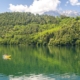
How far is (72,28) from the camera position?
164625 millimetres

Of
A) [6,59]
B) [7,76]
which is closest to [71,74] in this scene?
[7,76]

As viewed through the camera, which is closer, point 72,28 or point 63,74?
point 63,74

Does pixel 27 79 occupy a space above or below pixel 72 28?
below

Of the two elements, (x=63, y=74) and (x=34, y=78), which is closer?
(x=34, y=78)

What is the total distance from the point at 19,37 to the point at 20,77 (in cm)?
14377

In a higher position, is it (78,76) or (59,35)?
(59,35)

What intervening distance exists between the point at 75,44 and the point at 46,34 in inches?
1018

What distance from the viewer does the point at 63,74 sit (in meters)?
56.2

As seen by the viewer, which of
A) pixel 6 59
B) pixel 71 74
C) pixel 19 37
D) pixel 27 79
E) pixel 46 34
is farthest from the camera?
pixel 19 37

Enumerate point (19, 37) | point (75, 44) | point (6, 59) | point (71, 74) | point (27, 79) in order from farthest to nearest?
point (19, 37) → point (75, 44) → point (6, 59) → point (71, 74) → point (27, 79)

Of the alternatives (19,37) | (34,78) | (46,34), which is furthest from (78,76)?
(19,37)

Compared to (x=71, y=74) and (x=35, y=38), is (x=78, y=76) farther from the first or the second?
(x=35, y=38)

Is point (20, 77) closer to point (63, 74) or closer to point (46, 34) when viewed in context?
point (63, 74)

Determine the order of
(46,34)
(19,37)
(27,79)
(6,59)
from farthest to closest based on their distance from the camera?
(19,37)
(46,34)
(6,59)
(27,79)
